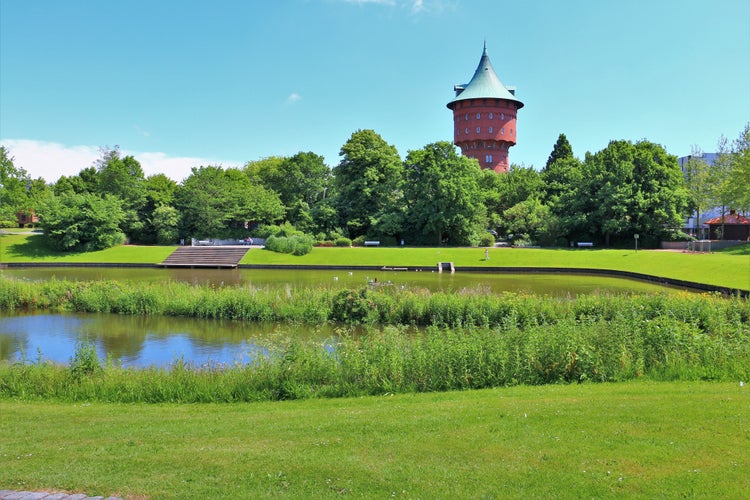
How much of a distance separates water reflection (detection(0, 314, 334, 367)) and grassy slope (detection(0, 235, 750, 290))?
71.8 feet

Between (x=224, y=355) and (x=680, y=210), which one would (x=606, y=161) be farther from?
(x=224, y=355)

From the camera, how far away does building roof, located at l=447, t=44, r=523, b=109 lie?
66.9 m

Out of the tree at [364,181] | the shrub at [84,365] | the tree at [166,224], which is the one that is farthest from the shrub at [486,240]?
the shrub at [84,365]

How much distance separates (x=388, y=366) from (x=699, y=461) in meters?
5.22

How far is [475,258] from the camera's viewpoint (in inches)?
1535

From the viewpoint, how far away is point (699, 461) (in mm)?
4812

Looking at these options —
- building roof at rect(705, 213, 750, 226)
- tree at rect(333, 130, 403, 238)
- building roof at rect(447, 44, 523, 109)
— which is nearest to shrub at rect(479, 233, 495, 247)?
tree at rect(333, 130, 403, 238)

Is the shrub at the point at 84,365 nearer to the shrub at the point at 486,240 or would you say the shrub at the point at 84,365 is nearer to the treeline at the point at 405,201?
the treeline at the point at 405,201

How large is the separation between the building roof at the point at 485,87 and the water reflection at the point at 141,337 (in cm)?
5753

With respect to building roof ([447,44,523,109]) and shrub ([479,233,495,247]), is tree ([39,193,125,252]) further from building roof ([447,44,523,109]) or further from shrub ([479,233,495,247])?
building roof ([447,44,523,109])

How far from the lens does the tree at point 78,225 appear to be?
45534 mm

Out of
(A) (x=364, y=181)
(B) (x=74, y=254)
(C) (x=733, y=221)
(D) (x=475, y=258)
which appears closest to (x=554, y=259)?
(D) (x=475, y=258)

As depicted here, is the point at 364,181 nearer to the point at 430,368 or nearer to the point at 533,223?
the point at 533,223

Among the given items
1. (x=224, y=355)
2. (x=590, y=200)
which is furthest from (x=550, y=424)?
(x=590, y=200)
